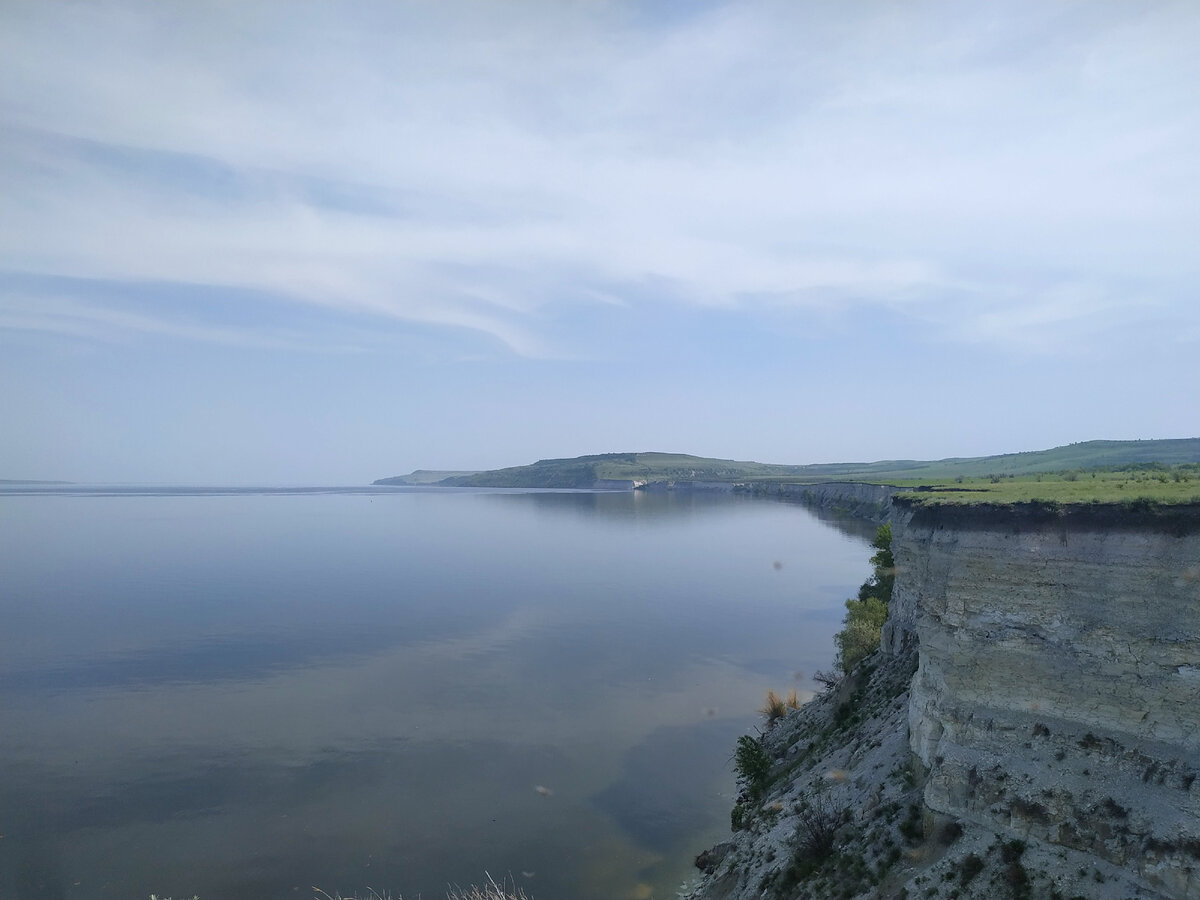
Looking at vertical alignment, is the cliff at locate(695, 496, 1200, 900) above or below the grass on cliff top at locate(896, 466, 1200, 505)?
below

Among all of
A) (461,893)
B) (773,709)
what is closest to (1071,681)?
(461,893)

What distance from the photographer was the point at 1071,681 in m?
12.7

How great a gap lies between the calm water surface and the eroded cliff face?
11.2 meters

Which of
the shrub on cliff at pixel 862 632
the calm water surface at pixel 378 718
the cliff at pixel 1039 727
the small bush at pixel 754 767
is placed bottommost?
the calm water surface at pixel 378 718

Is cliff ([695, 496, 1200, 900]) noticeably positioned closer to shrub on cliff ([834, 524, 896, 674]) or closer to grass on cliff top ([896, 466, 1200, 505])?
grass on cliff top ([896, 466, 1200, 505])

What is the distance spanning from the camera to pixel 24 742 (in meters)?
28.9

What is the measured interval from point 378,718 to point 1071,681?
91.3 ft

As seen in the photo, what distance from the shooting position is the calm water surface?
2153cm

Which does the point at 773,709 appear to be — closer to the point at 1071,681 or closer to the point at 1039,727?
the point at 1039,727

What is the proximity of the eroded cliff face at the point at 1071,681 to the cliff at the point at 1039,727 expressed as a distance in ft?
0.08

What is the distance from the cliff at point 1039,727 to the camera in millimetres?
11508

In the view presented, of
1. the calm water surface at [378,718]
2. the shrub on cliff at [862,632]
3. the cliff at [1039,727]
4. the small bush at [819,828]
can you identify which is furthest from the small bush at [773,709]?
the cliff at [1039,727]

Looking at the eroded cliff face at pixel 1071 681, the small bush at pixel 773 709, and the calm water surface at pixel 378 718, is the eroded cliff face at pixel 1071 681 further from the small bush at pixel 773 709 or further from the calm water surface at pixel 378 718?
the small bush at pixel 773 709

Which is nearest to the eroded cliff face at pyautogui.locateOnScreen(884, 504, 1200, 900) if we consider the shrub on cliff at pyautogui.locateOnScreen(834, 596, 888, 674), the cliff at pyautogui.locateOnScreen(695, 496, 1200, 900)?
the cliff at pyautogui.locateOnScreen(695, 496, 1200, 900)
